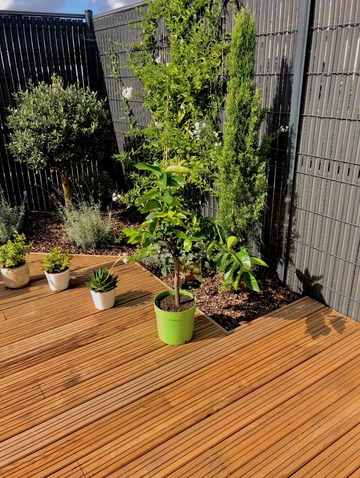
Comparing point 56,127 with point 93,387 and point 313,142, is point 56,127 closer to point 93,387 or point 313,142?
point 313,142

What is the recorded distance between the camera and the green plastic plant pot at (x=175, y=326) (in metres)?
2.82

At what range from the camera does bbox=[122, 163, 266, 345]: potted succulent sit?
256 cm

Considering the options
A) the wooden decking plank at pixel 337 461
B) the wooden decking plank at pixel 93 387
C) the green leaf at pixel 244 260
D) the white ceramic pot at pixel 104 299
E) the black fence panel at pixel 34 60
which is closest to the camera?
the wooden decking plank at pixel 337 461

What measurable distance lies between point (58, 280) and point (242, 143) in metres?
2.14

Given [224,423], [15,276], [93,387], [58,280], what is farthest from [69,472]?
[15,276]

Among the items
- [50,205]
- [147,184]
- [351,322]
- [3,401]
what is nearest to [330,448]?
[351,322]

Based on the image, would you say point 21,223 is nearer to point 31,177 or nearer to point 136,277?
point 31,177

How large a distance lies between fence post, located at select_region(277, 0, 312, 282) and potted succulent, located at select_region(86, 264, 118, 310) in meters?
1.61

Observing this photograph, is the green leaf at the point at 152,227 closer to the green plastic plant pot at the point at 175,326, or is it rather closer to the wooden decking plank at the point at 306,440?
the green plastic plant pot at the point at 175,326

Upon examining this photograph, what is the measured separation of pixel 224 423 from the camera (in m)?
2.22

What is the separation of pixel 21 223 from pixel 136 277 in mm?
2257

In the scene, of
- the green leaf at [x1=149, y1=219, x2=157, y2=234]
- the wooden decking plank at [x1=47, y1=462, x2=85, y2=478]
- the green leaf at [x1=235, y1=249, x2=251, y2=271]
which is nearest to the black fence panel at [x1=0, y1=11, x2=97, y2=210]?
the green leaf at [x1=149, y1=219, x2=157, y2=234]

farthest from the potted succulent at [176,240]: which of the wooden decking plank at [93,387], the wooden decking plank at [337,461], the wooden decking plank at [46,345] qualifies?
the wooden decking plank at [337,461]

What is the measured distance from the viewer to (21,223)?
5367 mm
